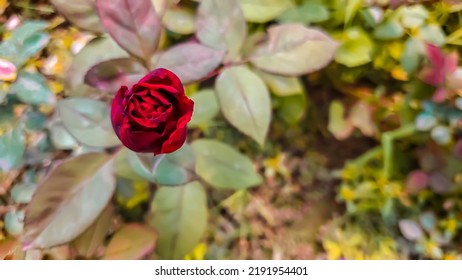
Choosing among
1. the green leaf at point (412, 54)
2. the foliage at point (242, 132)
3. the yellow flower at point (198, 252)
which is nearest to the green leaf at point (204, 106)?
the foliage at point (242, 132)

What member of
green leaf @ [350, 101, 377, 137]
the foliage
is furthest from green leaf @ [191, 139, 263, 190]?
green leaf @ [350, 101, 377, 137]

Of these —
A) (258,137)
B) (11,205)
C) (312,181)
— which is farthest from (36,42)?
(312,181)

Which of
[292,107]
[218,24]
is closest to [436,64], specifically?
[292,107]

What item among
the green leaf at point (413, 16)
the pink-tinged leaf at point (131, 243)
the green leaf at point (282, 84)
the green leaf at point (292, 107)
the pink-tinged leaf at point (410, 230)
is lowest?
the pink-tinged leaf at point (410, 230)

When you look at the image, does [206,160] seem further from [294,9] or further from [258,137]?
[294,9]

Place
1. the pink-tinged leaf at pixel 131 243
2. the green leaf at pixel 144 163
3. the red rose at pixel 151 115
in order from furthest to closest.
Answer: the pink-tinged leaf at pixel 131 243, the green leaf at pixel 144 163, the red rose at pixel 151 115

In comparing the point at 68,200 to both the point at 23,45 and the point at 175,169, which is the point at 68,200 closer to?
the point at 175,169

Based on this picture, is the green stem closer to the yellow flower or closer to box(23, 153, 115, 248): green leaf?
the yellow flower

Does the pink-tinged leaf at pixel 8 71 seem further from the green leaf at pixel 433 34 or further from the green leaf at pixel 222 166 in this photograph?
the green leaf at pixel 433 34
